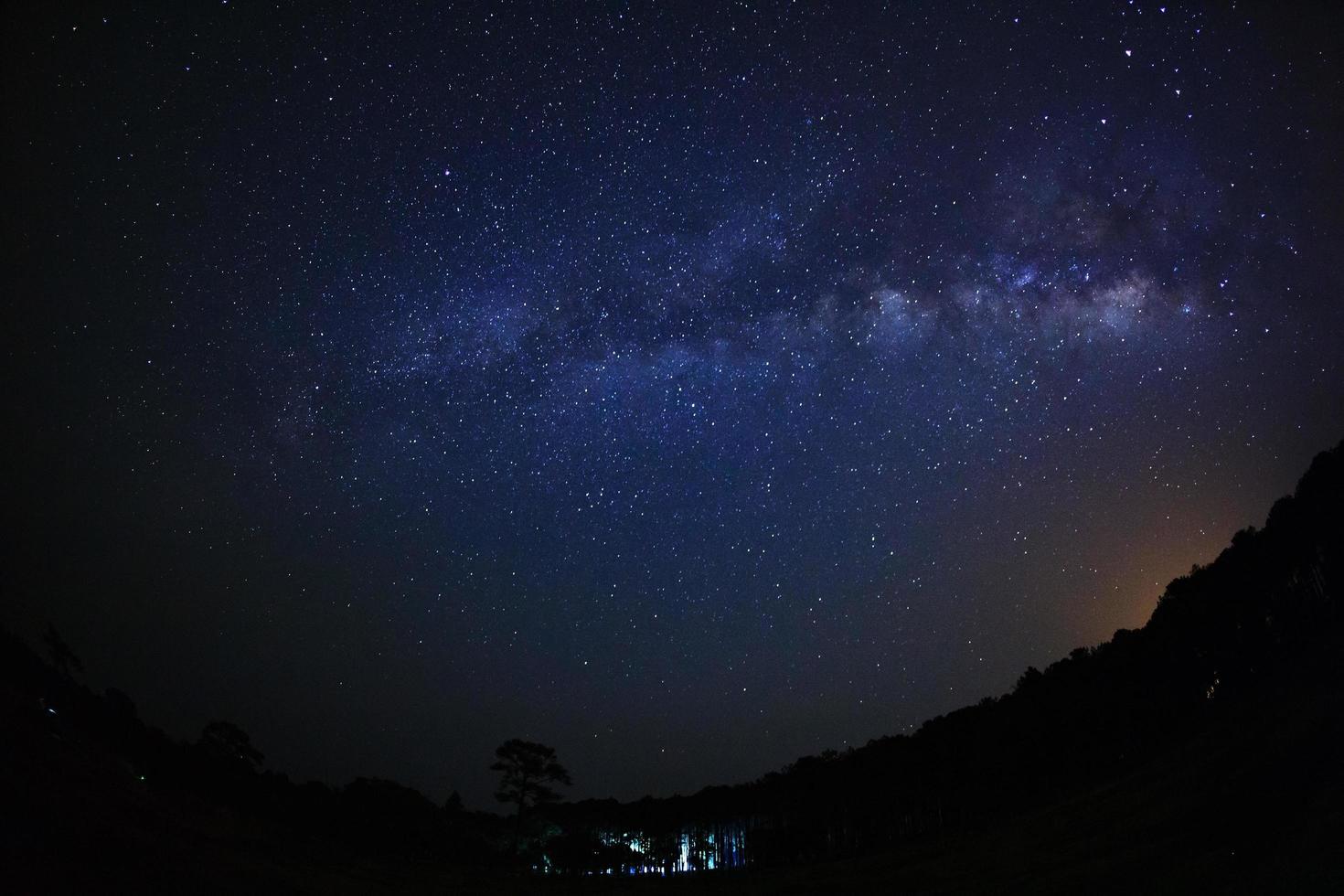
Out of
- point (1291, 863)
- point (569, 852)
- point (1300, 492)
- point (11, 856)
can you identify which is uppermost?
point (1300, 492)

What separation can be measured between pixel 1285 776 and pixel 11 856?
15.9 meters

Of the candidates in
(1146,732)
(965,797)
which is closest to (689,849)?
(965,797)

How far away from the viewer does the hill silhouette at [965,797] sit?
31.3ft

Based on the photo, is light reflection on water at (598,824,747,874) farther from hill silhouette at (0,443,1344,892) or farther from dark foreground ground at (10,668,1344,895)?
dark foreground ground at (10,668,1344,895)

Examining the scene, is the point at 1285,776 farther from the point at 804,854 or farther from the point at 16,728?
the point at 16,728

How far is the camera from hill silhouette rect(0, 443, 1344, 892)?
9.54 meters

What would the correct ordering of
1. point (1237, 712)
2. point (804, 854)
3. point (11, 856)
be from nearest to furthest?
1. point (11, 856)
2. point (1237, 712)
3. point (804, 854)

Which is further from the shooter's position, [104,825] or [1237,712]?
[1237,712]

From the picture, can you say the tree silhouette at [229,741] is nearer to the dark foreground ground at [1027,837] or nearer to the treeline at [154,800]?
the treeline at [154,800]

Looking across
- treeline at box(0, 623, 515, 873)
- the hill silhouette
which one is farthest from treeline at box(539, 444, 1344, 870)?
treeline at box(0, 623, 515, 873)

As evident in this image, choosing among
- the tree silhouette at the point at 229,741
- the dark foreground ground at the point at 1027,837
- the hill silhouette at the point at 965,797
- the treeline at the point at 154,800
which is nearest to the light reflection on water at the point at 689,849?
the hill silhouette at the point at 965,797

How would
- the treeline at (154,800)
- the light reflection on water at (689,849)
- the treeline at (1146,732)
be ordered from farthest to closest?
the light reflection on water at (689,849)
the treeline at (1146,732)
the treeline at (154,800)

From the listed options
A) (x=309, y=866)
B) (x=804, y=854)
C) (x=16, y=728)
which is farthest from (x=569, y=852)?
(x=16, y=728)

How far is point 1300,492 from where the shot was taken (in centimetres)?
1404
